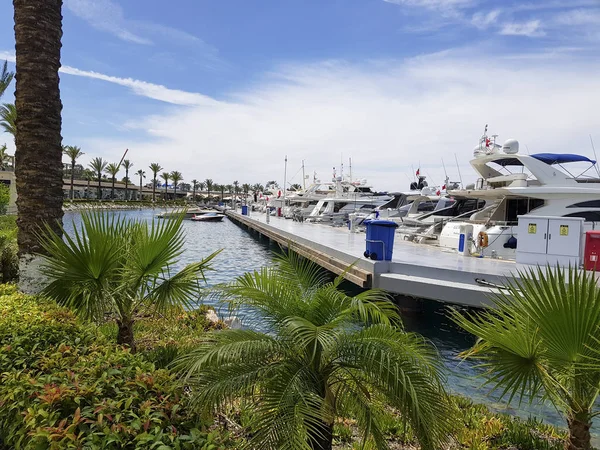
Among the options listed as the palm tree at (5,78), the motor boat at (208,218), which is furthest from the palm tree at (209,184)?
the palm tree at (5,78)

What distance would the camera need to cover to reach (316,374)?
3.52 meters

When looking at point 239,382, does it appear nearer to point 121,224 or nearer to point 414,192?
point 121,224

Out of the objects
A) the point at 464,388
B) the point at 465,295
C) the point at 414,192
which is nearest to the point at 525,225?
the point at 465,295

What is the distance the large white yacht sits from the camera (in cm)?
1594

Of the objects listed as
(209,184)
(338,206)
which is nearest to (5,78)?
(338,206)

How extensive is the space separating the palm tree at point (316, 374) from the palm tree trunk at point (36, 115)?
4667 mm

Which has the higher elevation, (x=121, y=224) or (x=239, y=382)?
(x=121, y=224)

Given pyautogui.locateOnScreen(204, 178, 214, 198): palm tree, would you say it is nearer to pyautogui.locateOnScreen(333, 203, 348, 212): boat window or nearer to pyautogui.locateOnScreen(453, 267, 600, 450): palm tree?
pyautogui.locateOnScreen(333, 203, 348, 212): boat window

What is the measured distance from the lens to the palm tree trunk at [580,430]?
133 inches

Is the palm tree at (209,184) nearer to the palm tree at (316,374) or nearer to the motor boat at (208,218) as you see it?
the motor boat at (208,218)

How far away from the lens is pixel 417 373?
3350 millimetres

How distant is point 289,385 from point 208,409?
61 cm

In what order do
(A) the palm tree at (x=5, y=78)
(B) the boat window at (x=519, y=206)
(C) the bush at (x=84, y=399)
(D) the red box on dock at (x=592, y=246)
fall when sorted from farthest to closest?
(A) the palm tree at (x=5, y=78), (B) the boat window at (x=519, y=206), (D) the red box on dock at (x=592, y=246), (C) the bush at (x=84, y=399)

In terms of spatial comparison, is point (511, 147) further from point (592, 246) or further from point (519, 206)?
point (592, 246)
